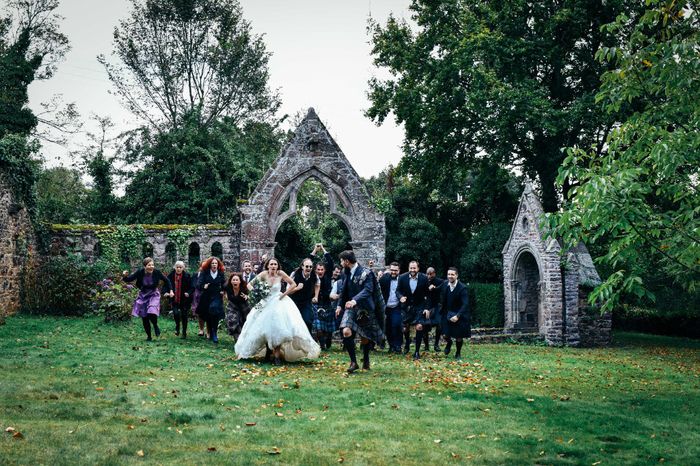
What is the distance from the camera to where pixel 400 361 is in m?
12.6

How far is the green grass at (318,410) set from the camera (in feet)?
19.0

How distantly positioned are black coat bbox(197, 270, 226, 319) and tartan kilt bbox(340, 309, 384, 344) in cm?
444

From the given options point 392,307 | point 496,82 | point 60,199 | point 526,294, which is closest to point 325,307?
point 392,307

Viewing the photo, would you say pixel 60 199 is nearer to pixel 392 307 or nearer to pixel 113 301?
pixel 113 301

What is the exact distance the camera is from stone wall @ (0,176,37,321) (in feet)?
53.5

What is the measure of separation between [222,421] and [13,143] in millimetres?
13723

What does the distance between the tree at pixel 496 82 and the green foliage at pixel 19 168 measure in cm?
1396

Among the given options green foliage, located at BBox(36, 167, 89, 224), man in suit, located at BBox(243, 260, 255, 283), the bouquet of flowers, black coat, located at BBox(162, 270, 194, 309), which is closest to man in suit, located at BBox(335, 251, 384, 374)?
the bouquet of flowers

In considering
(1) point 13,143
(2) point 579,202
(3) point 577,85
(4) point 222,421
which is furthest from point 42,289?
(3) point 577,85

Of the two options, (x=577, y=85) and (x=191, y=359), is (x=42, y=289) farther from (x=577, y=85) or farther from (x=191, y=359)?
(x=577, y=85)

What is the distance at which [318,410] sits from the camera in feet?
24.6

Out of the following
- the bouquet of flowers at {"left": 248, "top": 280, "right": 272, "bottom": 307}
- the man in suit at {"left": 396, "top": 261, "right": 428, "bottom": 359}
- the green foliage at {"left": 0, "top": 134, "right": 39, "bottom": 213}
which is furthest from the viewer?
the green foliage at {"left": 0, "top": 134, "right": 39, "bottom": 213}

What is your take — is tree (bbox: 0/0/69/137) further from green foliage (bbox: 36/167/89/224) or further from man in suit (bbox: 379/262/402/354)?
man in suit (bbox: 379/262/402/354)

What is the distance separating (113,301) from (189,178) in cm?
1430
